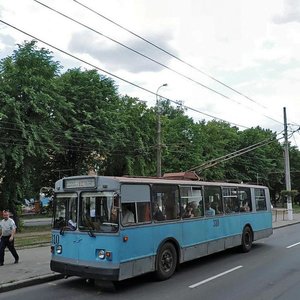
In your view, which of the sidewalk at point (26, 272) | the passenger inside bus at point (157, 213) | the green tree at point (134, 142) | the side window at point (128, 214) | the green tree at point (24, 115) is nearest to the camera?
the side window at point (128, 214)

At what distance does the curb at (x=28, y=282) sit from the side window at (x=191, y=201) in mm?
3727

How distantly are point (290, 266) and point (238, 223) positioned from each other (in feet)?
10.4

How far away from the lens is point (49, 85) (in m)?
26.5

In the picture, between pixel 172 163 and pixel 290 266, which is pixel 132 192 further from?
pixel 172 163

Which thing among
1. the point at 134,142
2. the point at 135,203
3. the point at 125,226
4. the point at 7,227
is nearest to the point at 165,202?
the point at 135,203

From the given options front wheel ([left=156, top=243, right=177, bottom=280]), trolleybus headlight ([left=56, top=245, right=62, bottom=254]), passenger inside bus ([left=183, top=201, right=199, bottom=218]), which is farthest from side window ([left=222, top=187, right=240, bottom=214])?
trolleybus headlight ([left=56, top=245, right=62, bottom=254])

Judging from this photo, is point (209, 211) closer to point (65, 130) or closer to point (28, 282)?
point (28, 282)

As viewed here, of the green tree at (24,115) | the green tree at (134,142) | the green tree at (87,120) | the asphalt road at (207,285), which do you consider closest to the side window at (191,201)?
the asphalt road at (207,285)

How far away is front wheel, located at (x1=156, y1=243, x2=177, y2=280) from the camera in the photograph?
10.5 meters

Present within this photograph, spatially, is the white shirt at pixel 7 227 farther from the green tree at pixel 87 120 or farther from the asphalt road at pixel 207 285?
the green tree at pixel 87 120

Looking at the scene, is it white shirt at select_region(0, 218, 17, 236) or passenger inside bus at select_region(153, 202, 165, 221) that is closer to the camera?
passenger inside bus at select_region(153, 202, 165, 221)

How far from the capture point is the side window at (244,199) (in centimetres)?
1575

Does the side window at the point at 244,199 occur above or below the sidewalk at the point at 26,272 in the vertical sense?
above

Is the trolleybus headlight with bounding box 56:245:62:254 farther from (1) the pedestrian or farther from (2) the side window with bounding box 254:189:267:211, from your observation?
(2) the side window with bounding box 254:189:267:211
